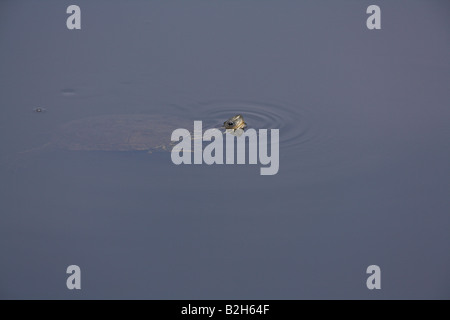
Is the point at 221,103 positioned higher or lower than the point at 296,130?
higher

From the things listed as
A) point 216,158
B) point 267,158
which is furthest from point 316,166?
point 216,158

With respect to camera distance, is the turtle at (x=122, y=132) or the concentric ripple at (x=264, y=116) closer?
the turtle at (x=122, y=132)

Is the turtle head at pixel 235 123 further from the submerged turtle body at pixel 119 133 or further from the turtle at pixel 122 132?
the submerged turtle body at pixel 119 133

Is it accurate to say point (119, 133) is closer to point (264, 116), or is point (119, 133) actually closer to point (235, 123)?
point (235, 123)

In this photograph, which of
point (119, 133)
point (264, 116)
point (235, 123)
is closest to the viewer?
point (119, 133)

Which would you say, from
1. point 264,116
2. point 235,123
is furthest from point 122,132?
point 264,116

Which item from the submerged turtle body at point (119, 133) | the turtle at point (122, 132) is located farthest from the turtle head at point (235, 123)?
the submerged turtle body at point (119, 133)
